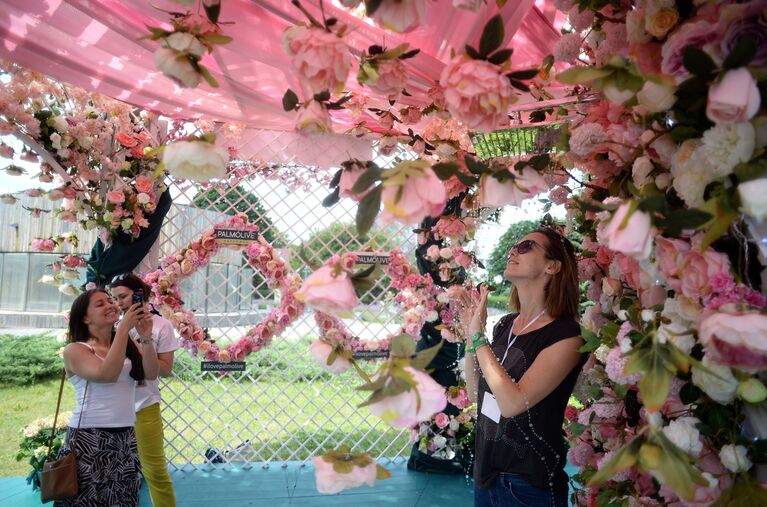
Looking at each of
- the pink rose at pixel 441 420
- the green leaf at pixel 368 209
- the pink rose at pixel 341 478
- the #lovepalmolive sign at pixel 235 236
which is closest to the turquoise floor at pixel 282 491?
the pink rose at pixel 441 420

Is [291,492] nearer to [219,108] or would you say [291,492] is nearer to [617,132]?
[219,108]

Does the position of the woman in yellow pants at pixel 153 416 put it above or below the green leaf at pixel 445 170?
below

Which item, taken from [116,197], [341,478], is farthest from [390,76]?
[116,197]

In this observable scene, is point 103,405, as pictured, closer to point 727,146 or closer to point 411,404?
point 411,404

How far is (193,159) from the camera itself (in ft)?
1.98

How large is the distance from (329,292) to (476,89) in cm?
27

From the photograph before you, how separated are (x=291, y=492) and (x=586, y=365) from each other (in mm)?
2362

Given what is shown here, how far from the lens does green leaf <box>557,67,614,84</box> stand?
555 mm

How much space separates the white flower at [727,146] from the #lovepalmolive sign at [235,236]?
124 inches

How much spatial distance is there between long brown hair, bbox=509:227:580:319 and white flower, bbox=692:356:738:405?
2.86 ft

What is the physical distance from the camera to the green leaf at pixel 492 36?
630mm

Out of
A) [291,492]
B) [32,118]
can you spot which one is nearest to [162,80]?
[32,118]

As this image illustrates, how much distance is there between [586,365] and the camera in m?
1.33

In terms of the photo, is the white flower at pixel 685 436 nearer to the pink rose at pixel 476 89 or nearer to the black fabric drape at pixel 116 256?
the pink rose at pixel 476 89
